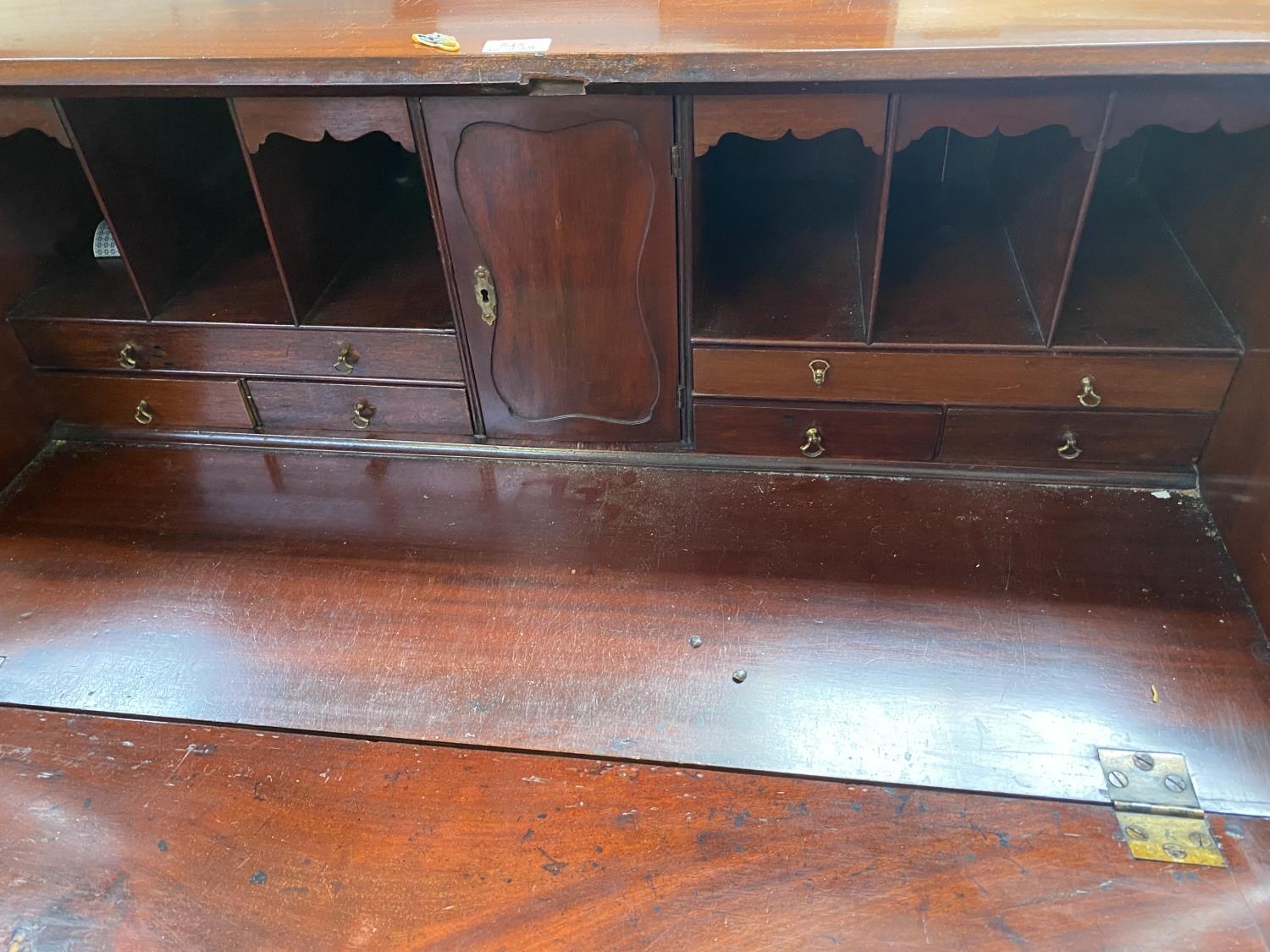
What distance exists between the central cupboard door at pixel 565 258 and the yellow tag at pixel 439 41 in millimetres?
Answer: 74

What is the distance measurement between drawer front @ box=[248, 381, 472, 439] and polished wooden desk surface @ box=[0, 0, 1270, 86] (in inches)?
22.9

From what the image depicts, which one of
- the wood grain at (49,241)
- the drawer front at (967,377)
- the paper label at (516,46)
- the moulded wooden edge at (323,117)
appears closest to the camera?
the paper label at (516,46)

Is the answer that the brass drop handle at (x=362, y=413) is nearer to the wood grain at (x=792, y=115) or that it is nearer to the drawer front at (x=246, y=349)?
the drawer front at (x=246, y=349)

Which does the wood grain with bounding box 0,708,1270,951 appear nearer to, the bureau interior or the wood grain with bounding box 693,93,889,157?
the bureau interior

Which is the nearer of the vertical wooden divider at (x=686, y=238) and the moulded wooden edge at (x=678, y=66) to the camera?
the moulded wooden edge at (x=678, y=66)

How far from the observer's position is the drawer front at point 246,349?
1712 mm

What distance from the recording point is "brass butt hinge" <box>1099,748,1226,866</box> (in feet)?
3.78

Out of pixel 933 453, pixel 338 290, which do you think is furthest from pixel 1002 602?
pixel 338 290

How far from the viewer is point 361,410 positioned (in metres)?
1.81

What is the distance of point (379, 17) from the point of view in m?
1.50

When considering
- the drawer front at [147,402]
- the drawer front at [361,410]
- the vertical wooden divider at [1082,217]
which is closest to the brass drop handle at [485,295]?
the drawer front at [361,410]

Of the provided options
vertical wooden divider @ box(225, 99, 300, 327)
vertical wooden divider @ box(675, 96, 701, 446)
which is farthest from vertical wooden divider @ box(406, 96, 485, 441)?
vertical wooden divider @ box(675, 96, 701, 446)

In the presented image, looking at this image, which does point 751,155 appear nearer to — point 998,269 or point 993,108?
point 998,269

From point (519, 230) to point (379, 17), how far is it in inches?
15.3
